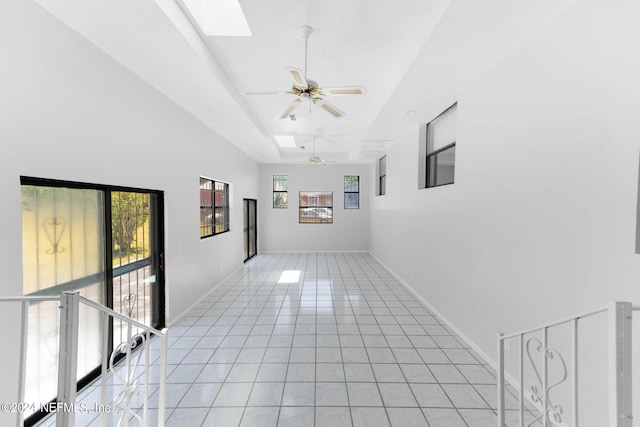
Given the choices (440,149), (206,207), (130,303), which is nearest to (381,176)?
(440,149)

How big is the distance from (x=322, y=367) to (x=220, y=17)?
344 cm

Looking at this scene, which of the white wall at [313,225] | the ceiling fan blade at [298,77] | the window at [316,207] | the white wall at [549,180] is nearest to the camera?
the white wall at [549,180]

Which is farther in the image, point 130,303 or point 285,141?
point 285,141

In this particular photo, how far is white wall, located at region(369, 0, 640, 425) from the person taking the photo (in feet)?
5.21

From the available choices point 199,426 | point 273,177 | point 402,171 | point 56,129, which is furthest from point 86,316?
point 273,177

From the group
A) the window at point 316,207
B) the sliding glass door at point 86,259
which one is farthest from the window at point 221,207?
the window at point 316,207

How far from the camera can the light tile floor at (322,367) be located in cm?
217

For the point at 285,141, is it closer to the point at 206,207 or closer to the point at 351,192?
the point at 206,207

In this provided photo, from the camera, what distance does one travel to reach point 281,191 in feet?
31.0

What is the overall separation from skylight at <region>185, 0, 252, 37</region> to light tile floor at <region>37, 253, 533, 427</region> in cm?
325

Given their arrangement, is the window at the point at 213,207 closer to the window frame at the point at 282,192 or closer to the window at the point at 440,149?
the window frame at the point at 282,192

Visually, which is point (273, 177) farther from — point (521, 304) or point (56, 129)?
point (521, 304)

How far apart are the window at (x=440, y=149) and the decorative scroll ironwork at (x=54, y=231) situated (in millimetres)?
4261

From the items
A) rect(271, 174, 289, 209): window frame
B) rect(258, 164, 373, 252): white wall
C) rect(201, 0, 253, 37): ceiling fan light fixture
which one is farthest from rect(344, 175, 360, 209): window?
rect(201, 0, 253, 37): ceiling fan light fixture
